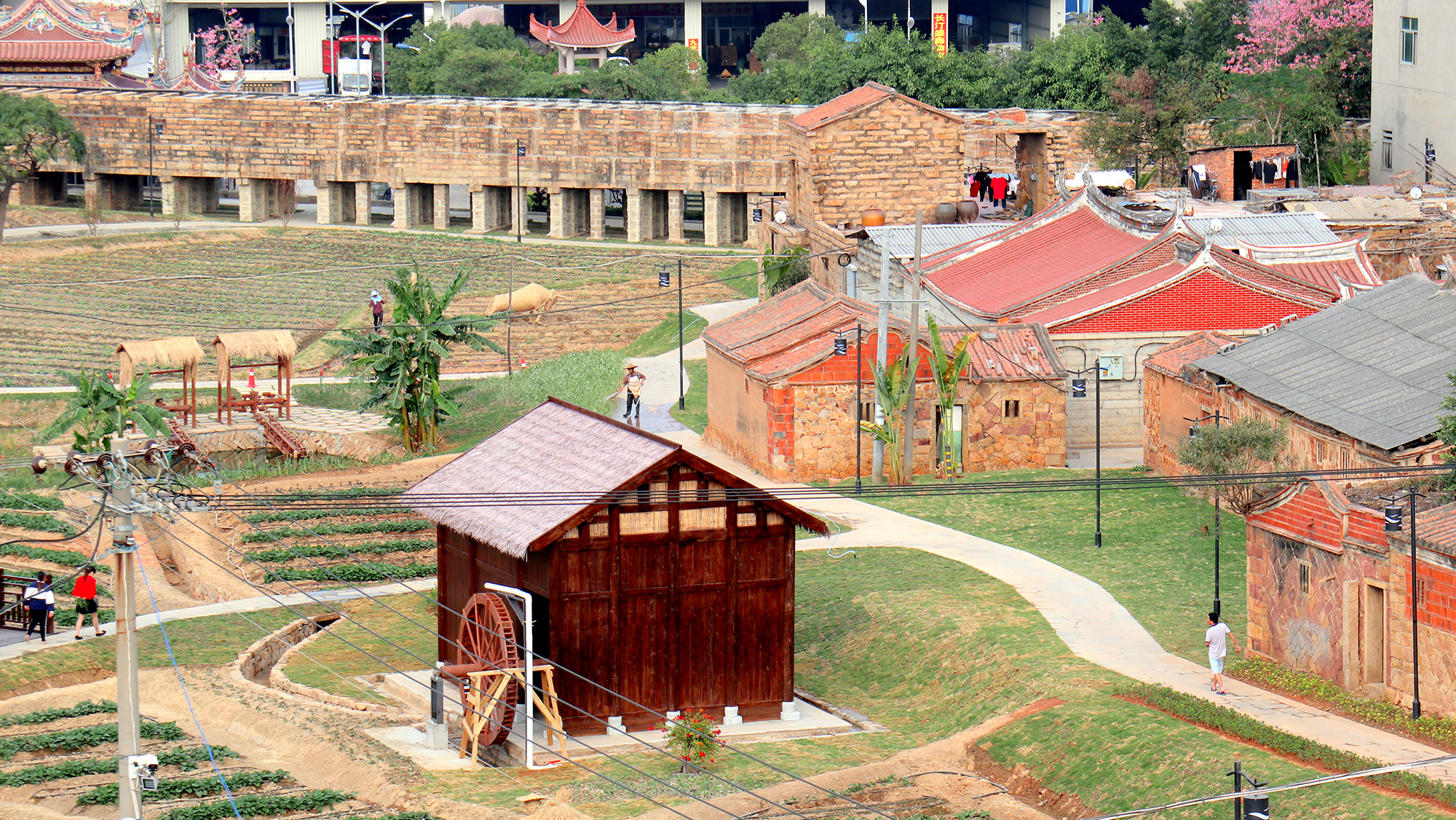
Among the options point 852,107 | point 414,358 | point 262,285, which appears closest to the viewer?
point 414,358

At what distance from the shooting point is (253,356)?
5253cm

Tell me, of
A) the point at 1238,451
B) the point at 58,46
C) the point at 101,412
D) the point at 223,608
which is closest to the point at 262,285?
the point at 101,412

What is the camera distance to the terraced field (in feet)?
221

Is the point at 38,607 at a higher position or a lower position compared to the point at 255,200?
lower

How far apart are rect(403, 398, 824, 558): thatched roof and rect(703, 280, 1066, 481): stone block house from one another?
11773 millimetres

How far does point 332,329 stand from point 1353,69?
37.8 meters

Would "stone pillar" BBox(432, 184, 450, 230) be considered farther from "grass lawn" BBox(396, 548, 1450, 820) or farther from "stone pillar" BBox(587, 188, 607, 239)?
"grass lawn" BBox(396, 548, 1450, 820)

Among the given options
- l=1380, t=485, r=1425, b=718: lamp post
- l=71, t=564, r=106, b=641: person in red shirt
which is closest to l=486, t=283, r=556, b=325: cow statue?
l=71, t=564, r=106, b=641: person in red shirt

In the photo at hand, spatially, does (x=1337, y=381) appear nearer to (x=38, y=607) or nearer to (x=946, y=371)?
(x=946, y=371)

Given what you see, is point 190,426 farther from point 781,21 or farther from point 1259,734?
point 781,21

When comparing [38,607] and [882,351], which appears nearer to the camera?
[38,607]

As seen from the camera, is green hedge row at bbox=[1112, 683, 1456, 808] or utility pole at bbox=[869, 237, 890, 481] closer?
green hedge row at bbox=[1112, 683, 1456, 808]

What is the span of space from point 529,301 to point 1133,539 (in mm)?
34621

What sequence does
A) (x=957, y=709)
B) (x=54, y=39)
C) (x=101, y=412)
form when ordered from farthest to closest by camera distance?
(x=54, y=39), (x=101, y=412), (x=957, y=709)
